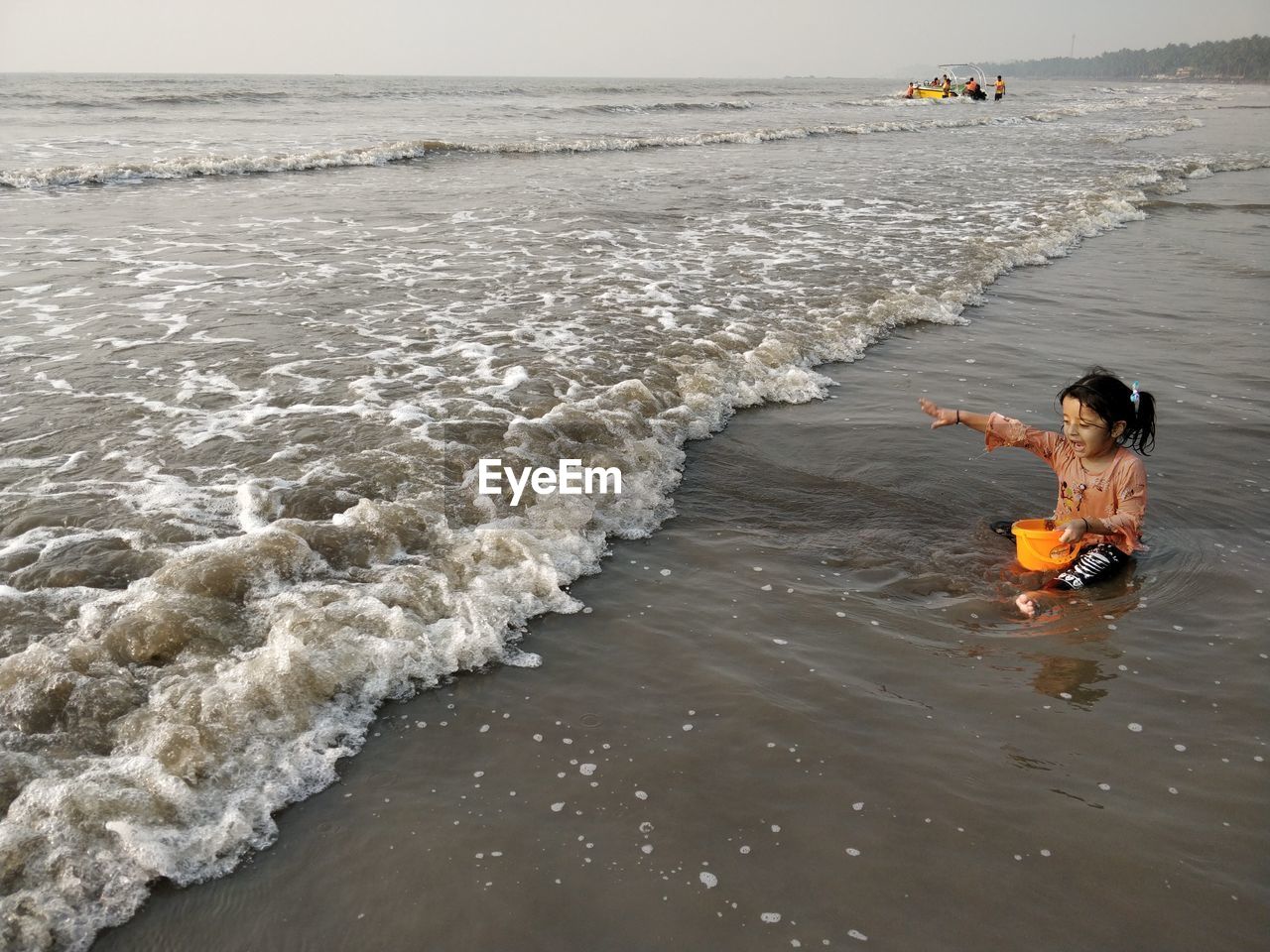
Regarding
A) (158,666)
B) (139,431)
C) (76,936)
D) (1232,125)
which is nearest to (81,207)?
(139,431)

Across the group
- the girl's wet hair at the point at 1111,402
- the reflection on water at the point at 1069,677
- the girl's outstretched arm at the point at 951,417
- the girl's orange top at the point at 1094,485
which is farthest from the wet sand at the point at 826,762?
the girl's wet hair at the point at 1111,402

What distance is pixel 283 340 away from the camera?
758cm

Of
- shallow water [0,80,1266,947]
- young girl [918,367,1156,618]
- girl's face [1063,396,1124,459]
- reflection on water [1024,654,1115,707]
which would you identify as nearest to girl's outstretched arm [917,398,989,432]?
young girl [918,367,1156,618]

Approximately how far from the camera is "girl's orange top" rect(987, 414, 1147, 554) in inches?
169

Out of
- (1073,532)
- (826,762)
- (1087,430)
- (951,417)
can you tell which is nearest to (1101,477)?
Result: (1087,430)

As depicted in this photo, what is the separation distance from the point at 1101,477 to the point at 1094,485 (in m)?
0.05

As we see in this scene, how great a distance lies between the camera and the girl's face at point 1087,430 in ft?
14.0

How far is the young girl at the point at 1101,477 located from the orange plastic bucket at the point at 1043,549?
2.0 inches

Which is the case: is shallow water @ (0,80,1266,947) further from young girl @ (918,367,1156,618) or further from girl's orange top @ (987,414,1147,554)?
girl's orange top @ (987,414,1147,554)

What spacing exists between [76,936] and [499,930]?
1.20 metres

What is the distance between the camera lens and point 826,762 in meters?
3.08

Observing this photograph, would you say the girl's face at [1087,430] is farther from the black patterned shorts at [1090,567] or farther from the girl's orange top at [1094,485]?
the black patterned shorts at [1090,567]

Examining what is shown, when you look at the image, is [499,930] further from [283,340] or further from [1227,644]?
[283,340]

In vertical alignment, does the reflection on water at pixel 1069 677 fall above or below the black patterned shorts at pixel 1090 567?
below
